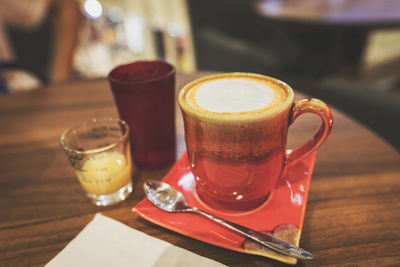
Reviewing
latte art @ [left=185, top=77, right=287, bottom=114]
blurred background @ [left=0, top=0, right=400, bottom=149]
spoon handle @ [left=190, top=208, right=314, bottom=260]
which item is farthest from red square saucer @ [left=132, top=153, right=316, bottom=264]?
blurred background @ [left=0, top=0, right=400, bottom=149]

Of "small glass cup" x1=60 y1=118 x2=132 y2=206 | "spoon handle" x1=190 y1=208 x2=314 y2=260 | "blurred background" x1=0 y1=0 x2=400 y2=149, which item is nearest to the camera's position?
"spoon handle" x1=190 y1=208 x2=314 y2=260

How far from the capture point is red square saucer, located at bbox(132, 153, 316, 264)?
0.36m

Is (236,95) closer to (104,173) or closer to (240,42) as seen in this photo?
(104,173)

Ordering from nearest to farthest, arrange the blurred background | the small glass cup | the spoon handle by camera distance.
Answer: the spoon handle, the small glass cup, the blurred background

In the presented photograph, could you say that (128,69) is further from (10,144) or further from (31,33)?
(31,33)

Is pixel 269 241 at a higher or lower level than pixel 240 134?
lower

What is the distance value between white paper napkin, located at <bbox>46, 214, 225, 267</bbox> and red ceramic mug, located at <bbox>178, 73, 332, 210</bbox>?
10 centimetres

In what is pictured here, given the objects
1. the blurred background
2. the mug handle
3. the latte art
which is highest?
the latte art

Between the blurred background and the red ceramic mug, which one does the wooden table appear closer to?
the red ceramic mug

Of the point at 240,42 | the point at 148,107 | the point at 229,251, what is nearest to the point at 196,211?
the point at 229,251

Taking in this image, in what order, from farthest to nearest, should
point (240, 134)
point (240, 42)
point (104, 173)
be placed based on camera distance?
point (240, 42) < point (104, 173) < point (240, 134)

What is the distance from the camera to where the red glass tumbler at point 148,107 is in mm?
479

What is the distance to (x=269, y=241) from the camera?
350mm

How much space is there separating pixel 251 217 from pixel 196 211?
8 centimetres
